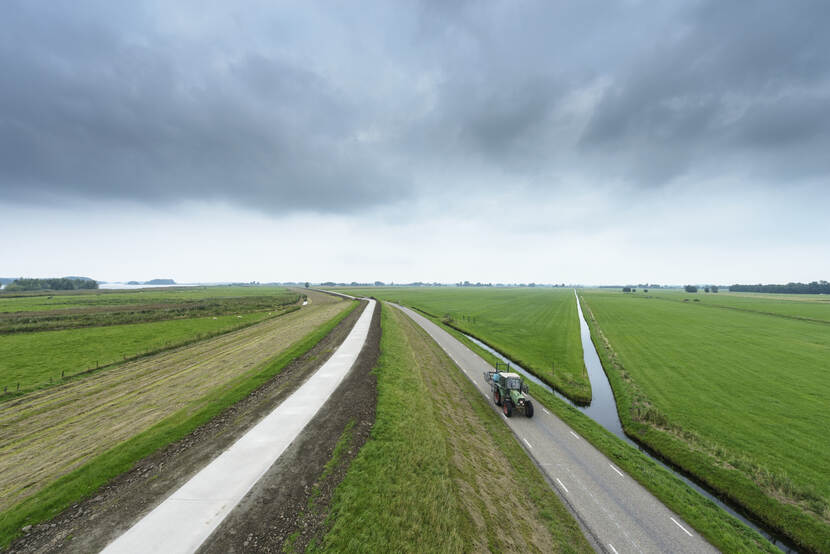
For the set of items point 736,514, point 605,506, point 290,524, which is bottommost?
point 736,514

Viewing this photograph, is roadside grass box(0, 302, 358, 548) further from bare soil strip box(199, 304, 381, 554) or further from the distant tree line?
the distant tree line

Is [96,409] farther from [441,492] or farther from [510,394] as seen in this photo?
[510,394]

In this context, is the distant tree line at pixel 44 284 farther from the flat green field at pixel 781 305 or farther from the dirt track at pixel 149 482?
the flat green field at pixel 781 305

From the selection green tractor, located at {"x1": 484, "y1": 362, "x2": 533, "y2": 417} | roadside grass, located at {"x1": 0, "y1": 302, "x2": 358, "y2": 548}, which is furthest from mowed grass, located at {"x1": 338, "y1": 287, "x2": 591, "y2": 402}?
roadside grass, located at {"x1": 0, "y1": 302, "x2": 358, "y2": 548}

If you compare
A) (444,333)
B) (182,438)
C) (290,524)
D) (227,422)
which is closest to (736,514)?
(290,524)

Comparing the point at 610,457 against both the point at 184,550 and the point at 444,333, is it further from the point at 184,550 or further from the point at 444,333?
the point at 444,333

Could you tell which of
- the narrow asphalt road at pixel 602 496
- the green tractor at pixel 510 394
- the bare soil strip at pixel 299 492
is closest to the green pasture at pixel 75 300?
the bare soil strip at pixel 299 492
